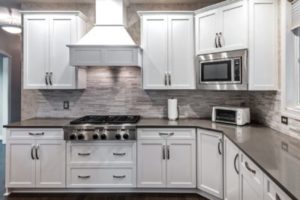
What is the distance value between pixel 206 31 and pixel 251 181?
2.21 meters

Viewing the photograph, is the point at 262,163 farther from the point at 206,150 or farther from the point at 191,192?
the point at 191,192

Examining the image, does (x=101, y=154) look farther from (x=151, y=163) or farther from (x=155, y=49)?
(x=155, y=49)

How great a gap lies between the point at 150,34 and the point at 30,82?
1.79 meters

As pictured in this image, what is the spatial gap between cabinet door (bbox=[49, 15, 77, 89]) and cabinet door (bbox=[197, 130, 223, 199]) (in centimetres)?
191

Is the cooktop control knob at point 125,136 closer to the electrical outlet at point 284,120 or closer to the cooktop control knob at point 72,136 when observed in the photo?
the cooktop control knob at point 72,136

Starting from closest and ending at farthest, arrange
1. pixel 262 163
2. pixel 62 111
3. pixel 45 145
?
1. pixel 262 163
2. pixel 45 145
3. pixel 62 111

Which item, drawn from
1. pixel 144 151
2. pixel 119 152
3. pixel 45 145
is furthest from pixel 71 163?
pixel 144 151

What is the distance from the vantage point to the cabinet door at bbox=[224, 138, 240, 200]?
8.66 ft

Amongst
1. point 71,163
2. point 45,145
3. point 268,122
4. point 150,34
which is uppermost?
point 150,34

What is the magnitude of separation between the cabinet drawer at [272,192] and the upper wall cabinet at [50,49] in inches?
115

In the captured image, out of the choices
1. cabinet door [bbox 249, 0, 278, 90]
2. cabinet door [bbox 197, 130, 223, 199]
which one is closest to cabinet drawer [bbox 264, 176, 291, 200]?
cabinet door [bbox 197, 130, 223, 199]

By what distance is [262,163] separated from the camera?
188cm

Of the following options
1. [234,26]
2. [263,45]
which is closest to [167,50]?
[234,26]

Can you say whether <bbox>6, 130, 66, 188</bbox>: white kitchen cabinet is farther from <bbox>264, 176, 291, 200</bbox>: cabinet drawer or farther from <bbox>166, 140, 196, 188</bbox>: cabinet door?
<bbox>264, 176, 291, 200</bbox>: cabinet drawer
